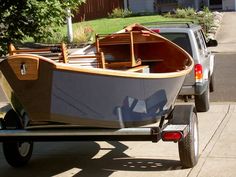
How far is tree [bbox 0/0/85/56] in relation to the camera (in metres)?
8.93

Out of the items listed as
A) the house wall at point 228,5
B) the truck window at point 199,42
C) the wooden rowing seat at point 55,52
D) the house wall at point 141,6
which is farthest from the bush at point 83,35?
the wooden rowing seat at point 55,52

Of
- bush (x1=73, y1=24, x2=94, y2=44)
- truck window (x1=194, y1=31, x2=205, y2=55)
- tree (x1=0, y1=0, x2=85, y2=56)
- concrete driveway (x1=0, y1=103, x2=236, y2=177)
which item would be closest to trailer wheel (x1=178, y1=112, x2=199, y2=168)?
concrete driveway (x1=0, y1=103, x2=236, y2=177)

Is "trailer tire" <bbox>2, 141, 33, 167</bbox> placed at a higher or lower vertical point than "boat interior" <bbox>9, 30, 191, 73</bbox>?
lower

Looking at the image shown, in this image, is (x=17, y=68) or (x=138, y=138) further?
(x=138, y=138)

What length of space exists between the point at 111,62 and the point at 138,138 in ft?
6.99

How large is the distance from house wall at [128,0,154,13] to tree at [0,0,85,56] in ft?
113

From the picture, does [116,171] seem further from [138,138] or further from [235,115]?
[235,115]

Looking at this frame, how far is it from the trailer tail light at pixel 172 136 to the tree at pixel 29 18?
3.58m

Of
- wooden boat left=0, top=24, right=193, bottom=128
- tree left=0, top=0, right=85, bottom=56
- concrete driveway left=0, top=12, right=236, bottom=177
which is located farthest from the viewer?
tree left=0, top=0, right=85, bottom=56

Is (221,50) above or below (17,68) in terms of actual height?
below

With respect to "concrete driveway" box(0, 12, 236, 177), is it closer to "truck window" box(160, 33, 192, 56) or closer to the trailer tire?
the trailer tire

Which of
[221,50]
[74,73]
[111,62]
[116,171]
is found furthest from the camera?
[221,50]

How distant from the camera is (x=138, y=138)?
6.17m

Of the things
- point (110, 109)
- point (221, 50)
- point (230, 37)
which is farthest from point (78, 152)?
point (230, 37)
